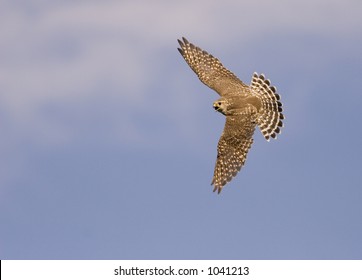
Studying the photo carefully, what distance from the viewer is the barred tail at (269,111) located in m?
26.6

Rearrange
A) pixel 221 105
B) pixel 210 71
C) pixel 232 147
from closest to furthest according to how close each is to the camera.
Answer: pixel 232 147
pixel 221 105
pixel 210 71

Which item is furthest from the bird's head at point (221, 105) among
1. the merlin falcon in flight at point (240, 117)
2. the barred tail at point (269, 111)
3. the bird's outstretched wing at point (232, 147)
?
the barred tail at point (269, 111)

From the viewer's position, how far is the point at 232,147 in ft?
86.2

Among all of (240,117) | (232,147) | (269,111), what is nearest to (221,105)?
(240,117)

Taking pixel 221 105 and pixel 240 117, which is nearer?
pixel 240 117

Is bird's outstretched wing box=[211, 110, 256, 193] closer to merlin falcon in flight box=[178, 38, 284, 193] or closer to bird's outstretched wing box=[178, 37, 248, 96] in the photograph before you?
merlin falcon in flight box=[178, 38, 284, 193]

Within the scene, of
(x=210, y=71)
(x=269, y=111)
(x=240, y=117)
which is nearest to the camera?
(x=240, y=117)

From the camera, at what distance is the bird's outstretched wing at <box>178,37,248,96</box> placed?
27.5 metres

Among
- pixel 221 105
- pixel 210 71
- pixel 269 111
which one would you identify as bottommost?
pixel 269 111

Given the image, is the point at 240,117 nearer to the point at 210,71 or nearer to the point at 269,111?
the point at 269,111

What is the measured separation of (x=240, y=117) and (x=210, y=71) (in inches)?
110

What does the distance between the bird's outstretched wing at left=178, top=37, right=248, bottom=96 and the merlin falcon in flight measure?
4cm
